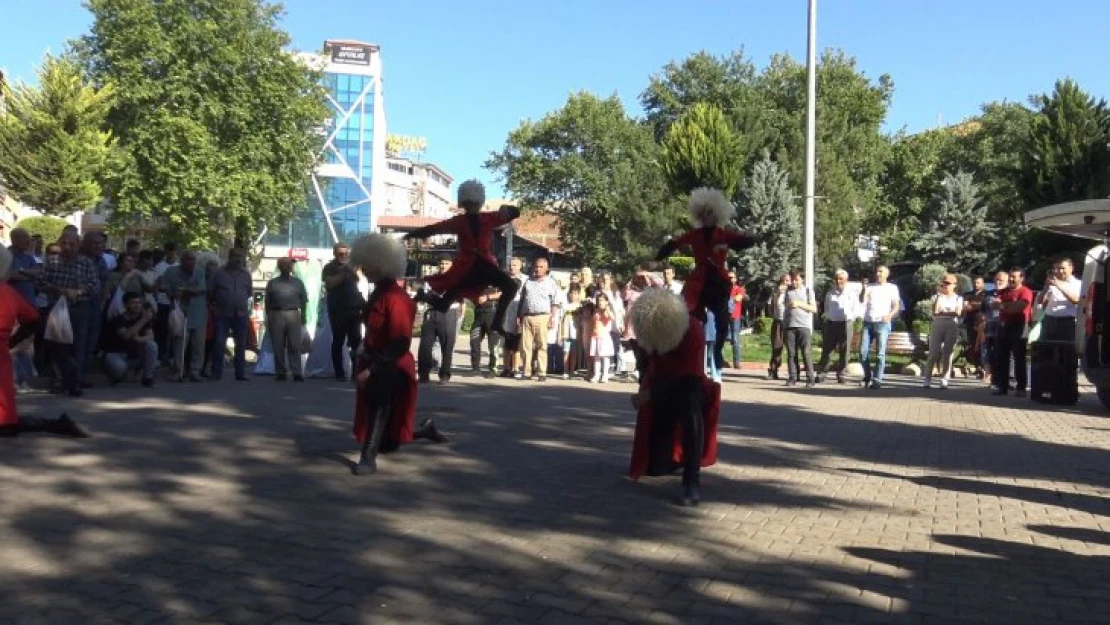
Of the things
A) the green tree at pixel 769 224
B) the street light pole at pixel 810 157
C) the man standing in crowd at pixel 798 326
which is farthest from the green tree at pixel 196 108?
the man standing in crowd at pixel 798 326

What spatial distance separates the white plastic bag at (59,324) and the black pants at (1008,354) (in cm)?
1271

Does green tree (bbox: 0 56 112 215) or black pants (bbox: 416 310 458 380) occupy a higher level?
green tree (bbox: 0 56 112 215)

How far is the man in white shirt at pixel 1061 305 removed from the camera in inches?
615

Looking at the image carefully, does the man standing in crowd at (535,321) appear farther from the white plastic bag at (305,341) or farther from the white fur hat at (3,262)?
the white fur hat at (3,262)

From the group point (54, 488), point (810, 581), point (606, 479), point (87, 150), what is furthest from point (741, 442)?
point (87, 150)

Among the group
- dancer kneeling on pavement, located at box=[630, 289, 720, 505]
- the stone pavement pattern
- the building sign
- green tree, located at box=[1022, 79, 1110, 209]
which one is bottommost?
the stone pavement pattern

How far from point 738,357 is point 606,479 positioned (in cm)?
1404

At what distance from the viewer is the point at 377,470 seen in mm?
8492

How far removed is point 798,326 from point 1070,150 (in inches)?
1119

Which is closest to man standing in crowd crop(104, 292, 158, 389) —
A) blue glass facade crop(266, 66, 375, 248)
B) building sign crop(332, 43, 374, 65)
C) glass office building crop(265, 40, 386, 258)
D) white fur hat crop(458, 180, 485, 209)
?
white fur hat crop(458, 180, 485, 209)

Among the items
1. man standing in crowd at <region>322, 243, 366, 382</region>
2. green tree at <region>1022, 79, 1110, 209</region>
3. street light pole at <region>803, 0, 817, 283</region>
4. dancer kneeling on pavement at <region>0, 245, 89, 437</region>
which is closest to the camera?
dancer kneeling on pavement at <region>0, 245, 89, 437</region>

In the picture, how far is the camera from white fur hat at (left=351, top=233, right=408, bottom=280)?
28.5ft

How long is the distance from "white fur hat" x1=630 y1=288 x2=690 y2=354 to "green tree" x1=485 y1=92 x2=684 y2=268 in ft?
224

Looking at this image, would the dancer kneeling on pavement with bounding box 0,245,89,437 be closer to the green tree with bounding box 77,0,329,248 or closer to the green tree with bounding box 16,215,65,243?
the green tree with bounding box 16,215,65,243
